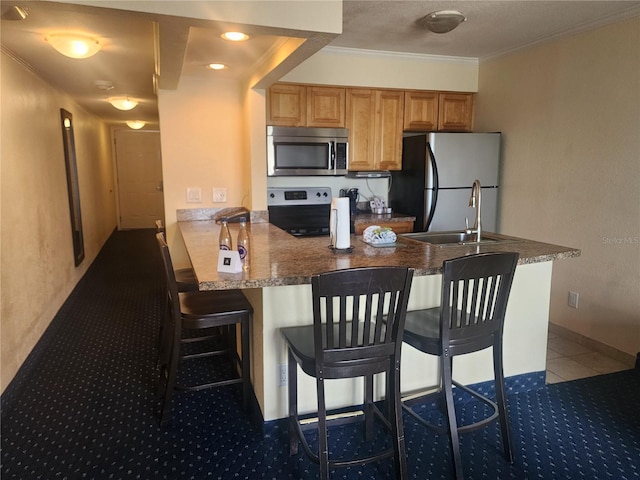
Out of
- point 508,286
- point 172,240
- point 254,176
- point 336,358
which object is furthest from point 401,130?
point 336,358

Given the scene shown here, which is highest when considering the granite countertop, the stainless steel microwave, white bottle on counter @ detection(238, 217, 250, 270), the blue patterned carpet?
the stainless steel microwave

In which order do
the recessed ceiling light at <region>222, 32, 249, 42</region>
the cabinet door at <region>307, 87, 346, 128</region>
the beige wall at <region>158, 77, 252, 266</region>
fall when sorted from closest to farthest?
the recessed ceiling light at <region>222, 32, 249, 42</region>
the beige wall at <region>158, 77, 252, 266</region>
the cabinet door at <region>307, 87, 346, 128</region>

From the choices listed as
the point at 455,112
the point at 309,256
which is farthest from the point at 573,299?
the point at 309,256

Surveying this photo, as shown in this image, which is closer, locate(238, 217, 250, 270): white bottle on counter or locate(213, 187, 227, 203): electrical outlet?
locate(238, 217, 250, 270): white bottle on counter

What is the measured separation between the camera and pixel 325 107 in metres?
4.04

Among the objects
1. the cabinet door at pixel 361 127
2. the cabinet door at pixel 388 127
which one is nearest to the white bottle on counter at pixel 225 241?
the cabinet door at pixel 361 127

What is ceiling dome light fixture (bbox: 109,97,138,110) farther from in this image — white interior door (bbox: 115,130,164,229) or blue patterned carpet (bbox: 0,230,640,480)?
white interior door (bbox: 115,130,164,229)

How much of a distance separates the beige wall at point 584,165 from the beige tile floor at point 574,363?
0.12 m

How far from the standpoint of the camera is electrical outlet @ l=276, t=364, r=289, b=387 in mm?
2193

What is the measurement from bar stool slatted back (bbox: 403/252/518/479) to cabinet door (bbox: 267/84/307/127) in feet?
7.96

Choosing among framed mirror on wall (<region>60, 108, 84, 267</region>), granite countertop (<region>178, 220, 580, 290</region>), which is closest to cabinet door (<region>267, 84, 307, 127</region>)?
granite countertop (<region>178, 220, 580, 290</region>)

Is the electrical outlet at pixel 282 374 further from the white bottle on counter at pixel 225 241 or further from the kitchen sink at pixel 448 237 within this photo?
the kitchen sink at pixel 448 237

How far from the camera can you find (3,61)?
2900mm

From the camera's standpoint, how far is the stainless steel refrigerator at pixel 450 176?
3949 mm
